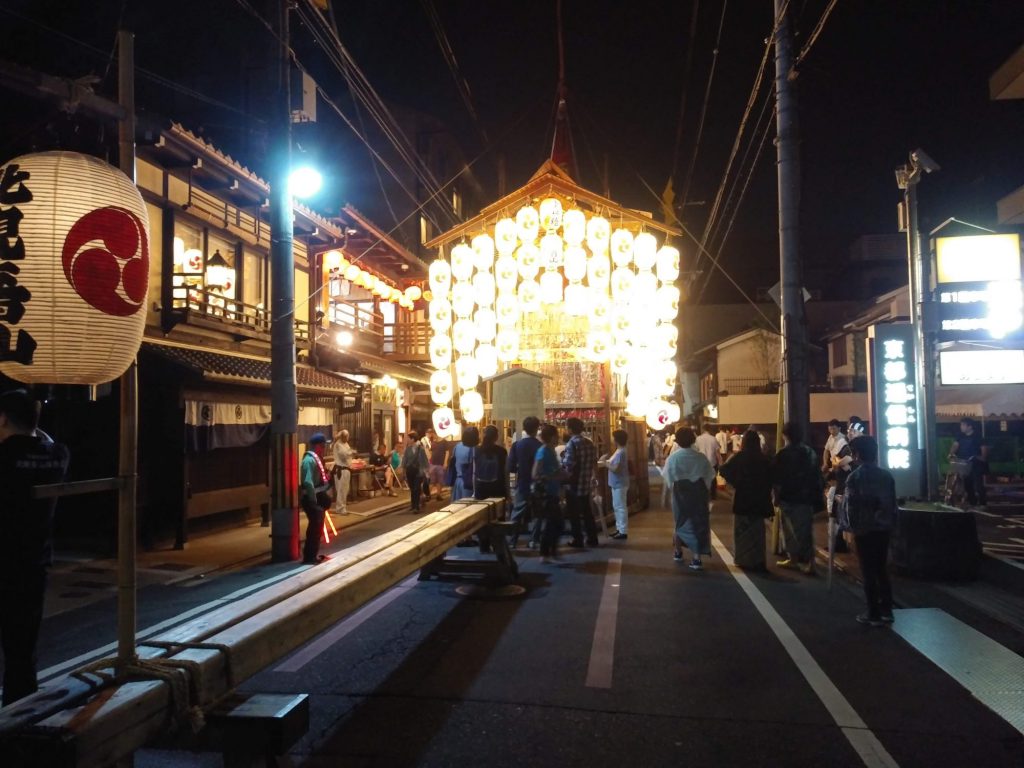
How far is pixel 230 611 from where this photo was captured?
409 centimetres

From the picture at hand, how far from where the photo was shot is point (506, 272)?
17703mm

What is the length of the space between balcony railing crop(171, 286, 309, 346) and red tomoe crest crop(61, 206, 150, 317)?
36.9 feet

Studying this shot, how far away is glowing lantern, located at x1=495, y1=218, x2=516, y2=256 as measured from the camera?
1728 centimetres

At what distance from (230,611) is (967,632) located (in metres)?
6.72

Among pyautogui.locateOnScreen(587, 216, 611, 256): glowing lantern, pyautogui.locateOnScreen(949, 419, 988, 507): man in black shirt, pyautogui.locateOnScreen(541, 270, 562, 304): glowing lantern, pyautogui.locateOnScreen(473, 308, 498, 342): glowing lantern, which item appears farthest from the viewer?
pyautogui.locateOnScreen(541, 270, 562, 304): glowing lantern

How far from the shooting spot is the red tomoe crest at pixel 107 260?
365 cm

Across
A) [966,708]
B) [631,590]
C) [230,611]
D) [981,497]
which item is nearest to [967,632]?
[966,708]

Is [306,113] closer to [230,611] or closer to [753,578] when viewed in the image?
[753,578]

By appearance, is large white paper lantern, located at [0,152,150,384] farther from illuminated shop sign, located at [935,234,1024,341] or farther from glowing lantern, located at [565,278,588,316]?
glowing lantern, located at [565,278,588,316]

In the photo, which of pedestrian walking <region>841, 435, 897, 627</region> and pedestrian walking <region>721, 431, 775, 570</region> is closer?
pedestrian walking <region>841, 435, 897, 627</region>

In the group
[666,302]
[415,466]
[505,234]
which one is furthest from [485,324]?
[666,302]

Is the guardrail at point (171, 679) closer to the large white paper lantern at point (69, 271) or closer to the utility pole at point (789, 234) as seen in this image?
the large white paper lantern at point (69, 271)

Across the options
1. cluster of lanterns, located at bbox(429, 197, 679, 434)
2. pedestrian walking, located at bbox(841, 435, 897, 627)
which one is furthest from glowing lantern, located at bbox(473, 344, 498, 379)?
pedestrian walking, located at bbox(841, 435, 897, 627)

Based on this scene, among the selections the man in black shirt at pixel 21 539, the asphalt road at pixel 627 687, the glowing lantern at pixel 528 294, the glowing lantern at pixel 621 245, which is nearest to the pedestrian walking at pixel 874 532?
the asphalt road at pixel 627 687
